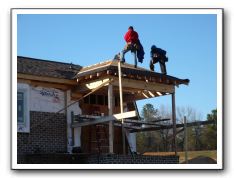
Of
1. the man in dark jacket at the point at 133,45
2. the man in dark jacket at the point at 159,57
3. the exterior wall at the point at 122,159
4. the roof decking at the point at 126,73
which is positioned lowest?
the exterior wall at the point at 122,159

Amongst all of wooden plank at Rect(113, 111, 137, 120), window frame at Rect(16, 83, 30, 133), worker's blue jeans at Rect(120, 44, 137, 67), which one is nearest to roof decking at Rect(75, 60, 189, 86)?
worker's blue jeans at Rect(120, 44, 137, 67)

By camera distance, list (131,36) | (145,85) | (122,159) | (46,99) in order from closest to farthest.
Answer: (122,159), (131,36), (46,99), (145,85)

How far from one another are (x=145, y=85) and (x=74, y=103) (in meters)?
1.65

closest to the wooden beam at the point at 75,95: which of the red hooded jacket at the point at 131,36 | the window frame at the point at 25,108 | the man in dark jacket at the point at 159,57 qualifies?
the window frame at the point at 25,108

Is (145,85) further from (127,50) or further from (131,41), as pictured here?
(131,41)

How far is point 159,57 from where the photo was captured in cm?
1262

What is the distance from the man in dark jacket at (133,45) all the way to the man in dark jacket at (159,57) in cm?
25

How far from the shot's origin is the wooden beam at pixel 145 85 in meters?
13.1
